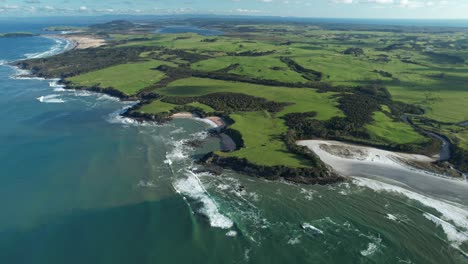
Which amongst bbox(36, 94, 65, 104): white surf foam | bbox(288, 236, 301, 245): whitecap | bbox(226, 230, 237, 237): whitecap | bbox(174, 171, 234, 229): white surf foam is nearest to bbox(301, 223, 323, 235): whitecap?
bbox(288, 236, 301, 245): whitecap

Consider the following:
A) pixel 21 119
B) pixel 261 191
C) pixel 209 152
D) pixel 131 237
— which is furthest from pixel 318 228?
pixel 21 119

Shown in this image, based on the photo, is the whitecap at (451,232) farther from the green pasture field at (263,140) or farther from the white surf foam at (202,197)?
the white surf foam at (202,197)

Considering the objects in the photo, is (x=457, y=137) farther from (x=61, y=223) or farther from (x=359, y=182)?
(x=61, y=223)

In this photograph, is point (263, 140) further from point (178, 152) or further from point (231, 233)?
point (231, 233)

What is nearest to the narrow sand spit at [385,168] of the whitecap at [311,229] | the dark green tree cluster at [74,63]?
the whitecap at [311,229]

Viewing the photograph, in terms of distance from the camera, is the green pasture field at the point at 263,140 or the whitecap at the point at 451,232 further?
the green pasture field at the point at 263,140

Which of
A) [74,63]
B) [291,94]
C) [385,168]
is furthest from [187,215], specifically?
[74,63]
